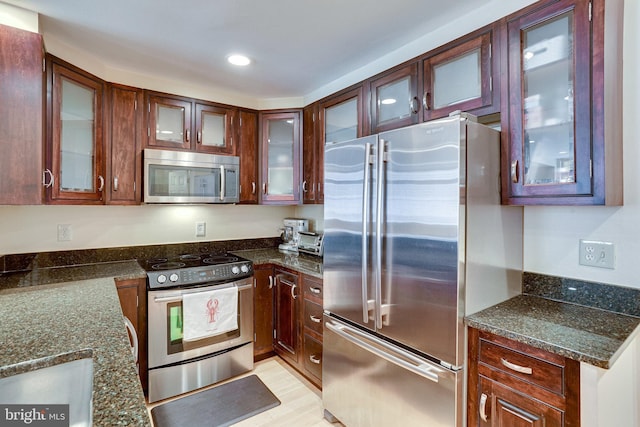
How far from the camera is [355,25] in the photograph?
1859mm

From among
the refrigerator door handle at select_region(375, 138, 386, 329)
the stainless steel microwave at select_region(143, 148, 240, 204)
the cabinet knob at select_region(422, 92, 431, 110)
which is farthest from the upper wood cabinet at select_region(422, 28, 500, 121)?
the stainless steel microwave at select_region(143, 148, 240, 204)

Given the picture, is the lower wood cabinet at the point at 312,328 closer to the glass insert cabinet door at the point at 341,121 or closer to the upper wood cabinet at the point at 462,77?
the glass insert cabinet door at the point at 341,121

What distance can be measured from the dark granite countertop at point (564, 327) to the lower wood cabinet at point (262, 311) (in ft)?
5.86

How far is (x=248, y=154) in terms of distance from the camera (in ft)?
9.86

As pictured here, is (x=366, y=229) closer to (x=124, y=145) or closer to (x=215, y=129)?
(x=215, y=129)

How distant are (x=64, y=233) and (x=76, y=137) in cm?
79

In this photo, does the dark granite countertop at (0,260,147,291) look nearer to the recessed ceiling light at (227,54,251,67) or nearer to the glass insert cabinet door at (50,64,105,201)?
the glass insert cabinet door at (50,64,105,201)

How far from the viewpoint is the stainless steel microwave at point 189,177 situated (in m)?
2.50

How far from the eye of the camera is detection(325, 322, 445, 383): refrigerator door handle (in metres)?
1.49

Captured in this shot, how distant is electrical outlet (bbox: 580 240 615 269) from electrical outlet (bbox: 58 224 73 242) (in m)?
3.32

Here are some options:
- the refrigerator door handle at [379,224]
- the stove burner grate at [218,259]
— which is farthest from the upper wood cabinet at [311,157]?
the refrigerator door handle at [379,224]

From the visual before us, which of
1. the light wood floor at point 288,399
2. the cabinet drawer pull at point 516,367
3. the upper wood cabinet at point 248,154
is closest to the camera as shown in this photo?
the cabinet drawer pull at point 516,367

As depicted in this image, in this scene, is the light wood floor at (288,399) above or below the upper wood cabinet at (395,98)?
below

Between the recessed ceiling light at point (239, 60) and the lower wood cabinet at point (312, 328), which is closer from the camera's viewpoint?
the recessed ceiling light at point (239, 60)
